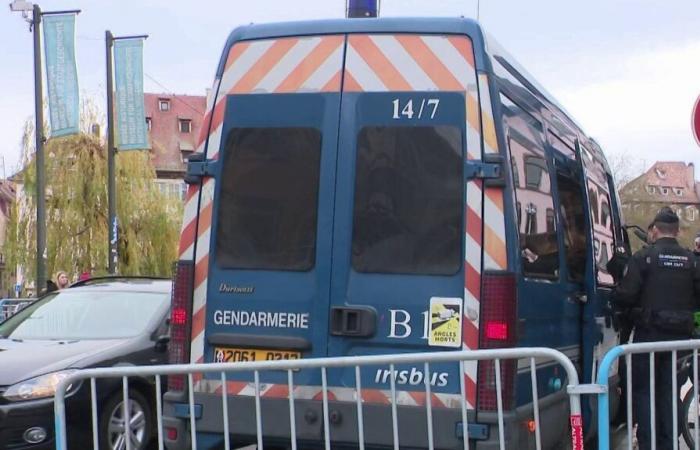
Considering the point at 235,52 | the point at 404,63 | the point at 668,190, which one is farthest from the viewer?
the point at 668,190

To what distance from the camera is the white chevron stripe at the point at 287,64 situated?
546cm

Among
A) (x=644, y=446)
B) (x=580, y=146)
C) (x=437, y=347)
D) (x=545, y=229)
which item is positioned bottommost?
(x=644, y=446)

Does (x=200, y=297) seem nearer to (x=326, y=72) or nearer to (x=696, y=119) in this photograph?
(x=326, y=72)

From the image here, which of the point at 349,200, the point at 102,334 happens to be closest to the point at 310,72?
the point at 349,200

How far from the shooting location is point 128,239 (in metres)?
33.5

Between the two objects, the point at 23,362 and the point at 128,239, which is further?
the point at 128,239

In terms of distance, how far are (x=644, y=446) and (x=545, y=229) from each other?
1388 mm

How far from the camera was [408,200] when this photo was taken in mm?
5246

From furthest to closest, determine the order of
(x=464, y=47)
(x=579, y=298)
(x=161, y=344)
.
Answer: (x=161, y=344)
(x=579, y=298)
(x=464, y=47)

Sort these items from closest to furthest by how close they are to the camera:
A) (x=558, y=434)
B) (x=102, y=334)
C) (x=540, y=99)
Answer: (x=558, y=434) < (x=540, y=99) < (x=102, y=334)

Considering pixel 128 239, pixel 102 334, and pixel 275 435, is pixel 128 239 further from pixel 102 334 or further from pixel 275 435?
pixel 275 435

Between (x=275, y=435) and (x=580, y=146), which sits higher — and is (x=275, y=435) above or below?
below

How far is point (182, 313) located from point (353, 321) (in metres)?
1.04

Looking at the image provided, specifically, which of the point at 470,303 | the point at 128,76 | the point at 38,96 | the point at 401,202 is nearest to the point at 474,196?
the point at 401,202
